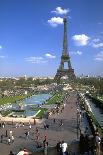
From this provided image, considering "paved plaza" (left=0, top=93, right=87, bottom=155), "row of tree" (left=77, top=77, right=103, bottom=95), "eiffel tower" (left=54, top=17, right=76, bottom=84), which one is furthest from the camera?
"eiffel tower" (left=54, top=17, right=76, bottom=84)

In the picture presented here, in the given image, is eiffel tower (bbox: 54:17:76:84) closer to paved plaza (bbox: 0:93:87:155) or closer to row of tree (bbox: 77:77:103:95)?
row of tree (bbox: 77:77:103:95)

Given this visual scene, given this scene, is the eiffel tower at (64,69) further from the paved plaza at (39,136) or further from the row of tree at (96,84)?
the paved plaza at (39,136)

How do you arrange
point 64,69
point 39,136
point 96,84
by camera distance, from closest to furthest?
point 39,136, point 96,84, point 64,69

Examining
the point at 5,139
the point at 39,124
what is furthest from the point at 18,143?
the point at 39,124

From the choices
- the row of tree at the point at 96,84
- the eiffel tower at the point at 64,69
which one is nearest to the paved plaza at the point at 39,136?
Result: the row of tree at the point at 96,84

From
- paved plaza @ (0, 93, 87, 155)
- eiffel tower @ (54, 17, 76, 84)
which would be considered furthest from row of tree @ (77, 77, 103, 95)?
paved plaza @ (0, 93, 87, 155)

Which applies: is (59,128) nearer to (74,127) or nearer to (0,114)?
(74,127)

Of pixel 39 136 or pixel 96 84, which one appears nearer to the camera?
pixel 39 136

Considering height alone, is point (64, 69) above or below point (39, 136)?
above

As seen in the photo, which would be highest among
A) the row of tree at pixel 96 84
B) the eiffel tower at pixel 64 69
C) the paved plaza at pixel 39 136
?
the eiffel tower at pixel 64 69

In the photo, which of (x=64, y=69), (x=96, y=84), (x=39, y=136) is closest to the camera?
(x=39, y=136)

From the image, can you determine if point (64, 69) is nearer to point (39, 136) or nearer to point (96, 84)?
point (96, 84)

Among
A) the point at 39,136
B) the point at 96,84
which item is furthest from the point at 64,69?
the point at 39,136
